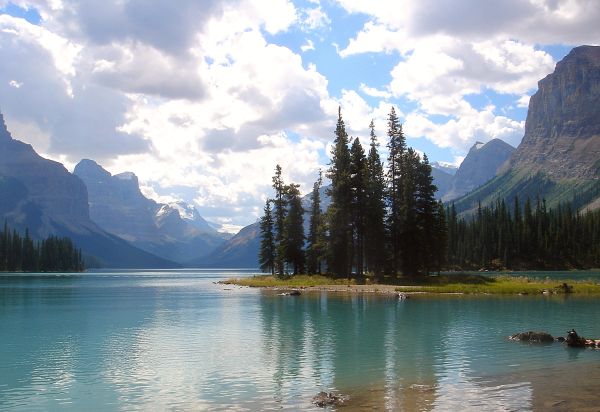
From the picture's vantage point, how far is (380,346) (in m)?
35.0

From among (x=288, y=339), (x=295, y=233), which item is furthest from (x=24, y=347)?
(x=295, y=233)

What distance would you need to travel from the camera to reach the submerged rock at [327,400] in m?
20.5

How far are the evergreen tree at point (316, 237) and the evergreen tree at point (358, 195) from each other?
6.57 meters

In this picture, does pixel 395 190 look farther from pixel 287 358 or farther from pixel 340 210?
pixel 287 358

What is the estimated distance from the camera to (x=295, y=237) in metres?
114

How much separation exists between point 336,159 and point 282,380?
72.5m

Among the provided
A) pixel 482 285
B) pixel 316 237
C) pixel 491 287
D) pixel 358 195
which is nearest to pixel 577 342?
pixel 491 287

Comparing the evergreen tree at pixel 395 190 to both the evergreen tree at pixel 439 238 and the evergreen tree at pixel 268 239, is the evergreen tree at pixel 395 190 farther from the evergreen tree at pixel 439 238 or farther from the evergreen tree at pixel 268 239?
the evergreen tree at pixel 268 239

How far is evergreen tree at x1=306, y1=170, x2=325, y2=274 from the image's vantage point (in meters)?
99.7

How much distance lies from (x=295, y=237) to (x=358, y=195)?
25526mm

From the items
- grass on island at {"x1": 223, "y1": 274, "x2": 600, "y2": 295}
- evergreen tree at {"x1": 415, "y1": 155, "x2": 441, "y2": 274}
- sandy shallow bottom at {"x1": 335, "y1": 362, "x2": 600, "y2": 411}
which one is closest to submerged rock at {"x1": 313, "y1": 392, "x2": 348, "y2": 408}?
sandy shallow bottom at {"x1": 335, "y1": 362, "x2": 600, "y2": 411}

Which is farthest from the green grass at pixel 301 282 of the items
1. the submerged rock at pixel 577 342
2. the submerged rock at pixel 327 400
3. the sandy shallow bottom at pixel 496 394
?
the submerged rock at pixel 327 400

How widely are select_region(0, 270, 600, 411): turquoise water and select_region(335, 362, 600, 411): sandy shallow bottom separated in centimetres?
9

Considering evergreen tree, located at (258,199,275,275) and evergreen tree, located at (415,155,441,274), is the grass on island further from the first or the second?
evergreen tree, located at (258,199,275,275)
